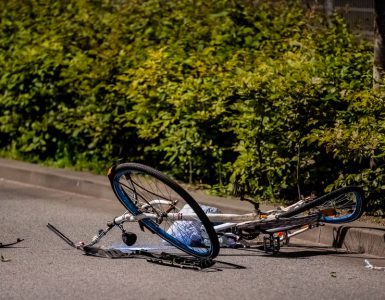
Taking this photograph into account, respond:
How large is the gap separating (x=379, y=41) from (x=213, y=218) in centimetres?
270

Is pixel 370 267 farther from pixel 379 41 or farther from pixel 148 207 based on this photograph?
A: pixel 379 41

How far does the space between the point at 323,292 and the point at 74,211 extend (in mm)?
3617

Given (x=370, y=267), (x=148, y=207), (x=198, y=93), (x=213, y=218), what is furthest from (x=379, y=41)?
(x=148, y=207)

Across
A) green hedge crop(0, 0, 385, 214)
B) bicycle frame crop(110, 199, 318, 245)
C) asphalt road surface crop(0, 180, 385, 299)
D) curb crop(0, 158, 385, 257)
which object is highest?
green hedge crop(0, 0, 385, 214)

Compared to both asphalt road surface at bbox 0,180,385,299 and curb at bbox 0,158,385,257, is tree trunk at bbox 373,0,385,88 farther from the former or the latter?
asphalt road surface at bbox 0,180,385,299

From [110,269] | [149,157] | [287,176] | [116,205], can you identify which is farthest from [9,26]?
[110,269]

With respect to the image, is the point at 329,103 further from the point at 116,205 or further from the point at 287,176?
the point at 116,205

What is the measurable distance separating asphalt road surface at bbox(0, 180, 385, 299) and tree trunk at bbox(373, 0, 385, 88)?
5.89ft

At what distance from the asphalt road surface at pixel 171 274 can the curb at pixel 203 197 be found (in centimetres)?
13

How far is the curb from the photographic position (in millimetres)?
7582

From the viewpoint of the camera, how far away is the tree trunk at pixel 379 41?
874 centimetres

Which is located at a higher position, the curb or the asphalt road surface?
the curb

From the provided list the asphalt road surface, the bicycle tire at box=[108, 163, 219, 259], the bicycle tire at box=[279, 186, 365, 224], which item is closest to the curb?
the asphalt road surface

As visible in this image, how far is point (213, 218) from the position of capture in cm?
715
